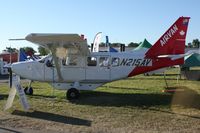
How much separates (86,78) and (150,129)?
7030 mm

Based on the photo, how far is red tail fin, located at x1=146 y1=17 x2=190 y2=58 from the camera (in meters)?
15.8

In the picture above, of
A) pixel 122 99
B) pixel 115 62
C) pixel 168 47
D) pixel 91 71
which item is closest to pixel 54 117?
pixel 122 99

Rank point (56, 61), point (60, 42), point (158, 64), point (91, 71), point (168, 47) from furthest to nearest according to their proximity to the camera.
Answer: point (168, 47)
point (158, 64)
point (91, 71)
point (56, 61)
point (60, 42)

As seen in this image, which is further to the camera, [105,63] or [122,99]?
[105,63]

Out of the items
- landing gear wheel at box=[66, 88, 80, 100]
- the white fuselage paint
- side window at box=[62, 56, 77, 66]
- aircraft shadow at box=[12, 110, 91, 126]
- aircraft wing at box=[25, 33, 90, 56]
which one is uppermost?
aircraft wing at box=[25, 33, 90, 56]

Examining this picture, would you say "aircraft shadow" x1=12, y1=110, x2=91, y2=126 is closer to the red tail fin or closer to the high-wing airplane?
the high-wing airplane

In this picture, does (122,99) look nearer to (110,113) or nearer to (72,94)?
(72,94)

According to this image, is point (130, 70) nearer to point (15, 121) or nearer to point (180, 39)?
point (180, 39)

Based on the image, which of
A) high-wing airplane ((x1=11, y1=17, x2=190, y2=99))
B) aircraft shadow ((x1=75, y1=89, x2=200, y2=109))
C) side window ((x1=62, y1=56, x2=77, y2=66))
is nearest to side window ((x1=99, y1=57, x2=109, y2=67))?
high-wing airplane ((x1=11, y1=17, x2=190, y2=99))

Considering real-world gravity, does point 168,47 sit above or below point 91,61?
above

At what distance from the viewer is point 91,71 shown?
15.7m

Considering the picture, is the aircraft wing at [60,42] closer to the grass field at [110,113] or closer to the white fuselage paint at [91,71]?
the white fuselage paint at [91,71]

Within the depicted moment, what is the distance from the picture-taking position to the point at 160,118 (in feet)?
34.2

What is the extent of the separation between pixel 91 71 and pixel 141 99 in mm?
2719
